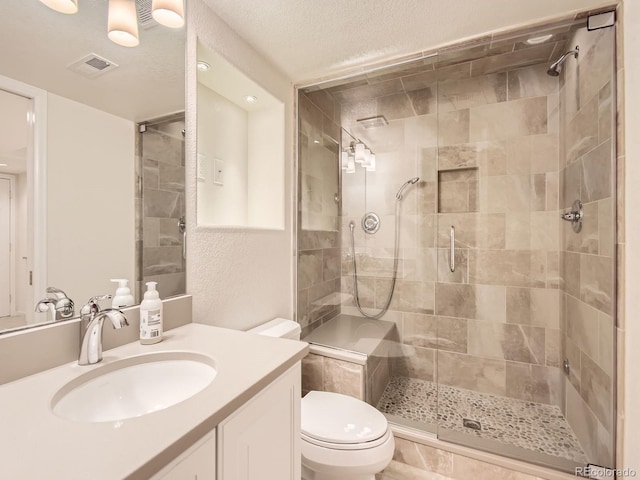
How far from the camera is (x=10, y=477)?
1.44 feet

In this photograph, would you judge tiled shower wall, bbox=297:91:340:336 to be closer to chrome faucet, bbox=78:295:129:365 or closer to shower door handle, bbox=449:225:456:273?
shower door handle, bbox=449:225:456:273

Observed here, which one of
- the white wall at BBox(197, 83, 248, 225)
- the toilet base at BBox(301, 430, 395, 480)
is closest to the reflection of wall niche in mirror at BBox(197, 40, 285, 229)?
the white wall at BBox(197, 83, 248, 225)

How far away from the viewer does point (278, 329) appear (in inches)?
66.6

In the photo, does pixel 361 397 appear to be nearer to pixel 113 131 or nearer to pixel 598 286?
pixel 598 286

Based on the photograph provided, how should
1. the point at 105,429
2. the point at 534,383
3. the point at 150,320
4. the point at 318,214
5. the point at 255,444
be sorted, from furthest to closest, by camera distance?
the point at 318,214 → the point at 534,383 → the point at 150,320 → the point at 255,444 → the point at 105,429

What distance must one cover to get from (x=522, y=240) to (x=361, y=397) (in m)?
1.59

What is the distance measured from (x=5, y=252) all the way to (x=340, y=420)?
1408 millimetres

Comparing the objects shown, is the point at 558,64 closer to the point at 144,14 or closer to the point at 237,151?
the point at 237,151

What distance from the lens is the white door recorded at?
762 mm

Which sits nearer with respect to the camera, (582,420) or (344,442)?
(344,442)

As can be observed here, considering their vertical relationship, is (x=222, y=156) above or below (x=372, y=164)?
below

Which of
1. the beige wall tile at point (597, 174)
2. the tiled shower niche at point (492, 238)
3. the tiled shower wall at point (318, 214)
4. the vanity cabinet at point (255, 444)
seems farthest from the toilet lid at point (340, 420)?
the beige wall tile at point (597, 174)

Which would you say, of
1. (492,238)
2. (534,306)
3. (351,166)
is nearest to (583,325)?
(534,306)

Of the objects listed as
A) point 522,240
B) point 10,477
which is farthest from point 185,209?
point 522,240
